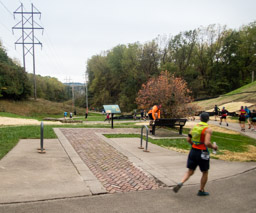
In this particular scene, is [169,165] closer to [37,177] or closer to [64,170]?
[64,170]

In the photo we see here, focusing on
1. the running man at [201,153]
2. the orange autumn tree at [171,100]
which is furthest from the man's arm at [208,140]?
the orange autumn tree at [171,100]

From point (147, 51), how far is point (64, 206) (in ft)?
191

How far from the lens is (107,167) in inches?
248

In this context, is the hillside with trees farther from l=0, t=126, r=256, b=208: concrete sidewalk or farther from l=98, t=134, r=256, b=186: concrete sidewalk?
l=98, t=134, r=256, b=186: concrete sidewalk

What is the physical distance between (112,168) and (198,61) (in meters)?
57.3

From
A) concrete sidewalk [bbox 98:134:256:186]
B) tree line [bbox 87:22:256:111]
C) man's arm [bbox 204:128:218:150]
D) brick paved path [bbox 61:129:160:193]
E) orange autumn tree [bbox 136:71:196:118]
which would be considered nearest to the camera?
man's arm [bbox 204:128:218:150]

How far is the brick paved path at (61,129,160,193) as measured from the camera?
16.8 feet

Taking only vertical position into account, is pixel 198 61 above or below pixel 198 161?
above

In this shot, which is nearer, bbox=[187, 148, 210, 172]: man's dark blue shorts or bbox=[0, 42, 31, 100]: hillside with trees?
bbox=[187, 148, 210, 172]: man's dark blue shorts

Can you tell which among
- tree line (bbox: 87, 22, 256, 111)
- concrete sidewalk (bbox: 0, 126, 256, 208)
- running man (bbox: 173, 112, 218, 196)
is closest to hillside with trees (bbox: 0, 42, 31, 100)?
tree line (bbox: 87, 22, 256, 111)

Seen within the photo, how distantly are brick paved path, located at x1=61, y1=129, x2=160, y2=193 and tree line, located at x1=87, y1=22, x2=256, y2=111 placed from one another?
156ft

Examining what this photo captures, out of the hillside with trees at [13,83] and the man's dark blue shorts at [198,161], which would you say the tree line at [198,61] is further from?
the man's dark blue shorts at [198,161]

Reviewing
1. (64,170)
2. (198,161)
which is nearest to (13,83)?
(64,170)

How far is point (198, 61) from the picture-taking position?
59.0 metres
